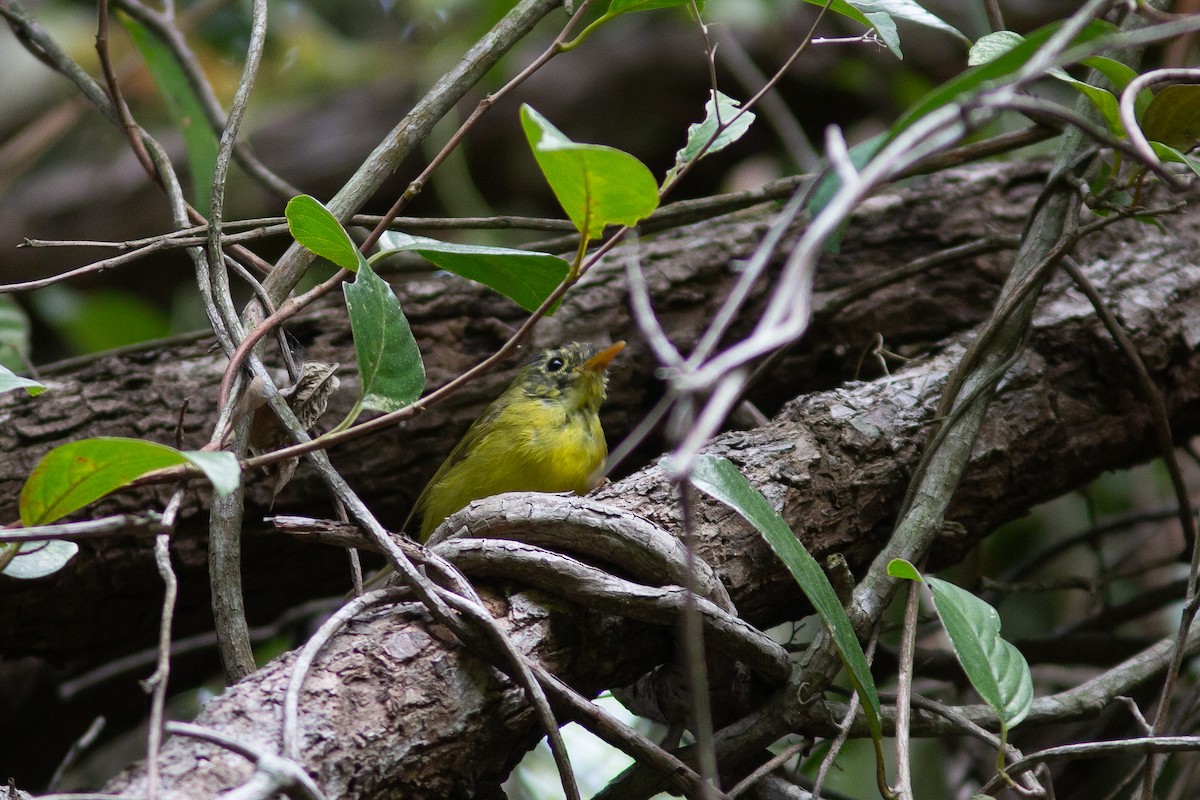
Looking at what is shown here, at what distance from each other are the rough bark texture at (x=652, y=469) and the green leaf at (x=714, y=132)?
29.3 inches

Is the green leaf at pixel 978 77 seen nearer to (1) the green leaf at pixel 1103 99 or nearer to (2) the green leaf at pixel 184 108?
(1) the green leaf at pixel 1103 99

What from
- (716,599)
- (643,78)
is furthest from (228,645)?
(643,78)

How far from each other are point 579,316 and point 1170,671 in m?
2.02

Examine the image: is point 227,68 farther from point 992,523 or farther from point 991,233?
point 992,523

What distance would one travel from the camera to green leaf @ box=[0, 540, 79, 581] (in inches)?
67.9

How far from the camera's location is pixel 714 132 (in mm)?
2094

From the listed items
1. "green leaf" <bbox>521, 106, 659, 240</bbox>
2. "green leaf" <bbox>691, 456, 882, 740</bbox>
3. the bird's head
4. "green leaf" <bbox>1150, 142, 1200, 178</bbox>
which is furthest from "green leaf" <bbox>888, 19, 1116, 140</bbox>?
the bird's head

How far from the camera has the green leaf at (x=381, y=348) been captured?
6.33ft

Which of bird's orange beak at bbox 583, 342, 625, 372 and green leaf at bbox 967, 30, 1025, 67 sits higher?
green leaf at bbox 967, 30, 1025, 67

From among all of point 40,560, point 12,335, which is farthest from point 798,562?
point 12,335

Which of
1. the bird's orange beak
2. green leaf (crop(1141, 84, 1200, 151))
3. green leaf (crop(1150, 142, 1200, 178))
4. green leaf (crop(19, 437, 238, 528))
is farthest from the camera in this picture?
the bird's orange beak

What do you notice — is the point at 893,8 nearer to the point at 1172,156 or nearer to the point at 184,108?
the point at 1172,156

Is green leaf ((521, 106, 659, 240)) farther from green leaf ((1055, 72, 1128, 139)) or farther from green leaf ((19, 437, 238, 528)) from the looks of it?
green leaf ((1055, 72, 1128, 139))

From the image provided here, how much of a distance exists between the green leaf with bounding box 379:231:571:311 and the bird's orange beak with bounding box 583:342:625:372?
3.59 feet
